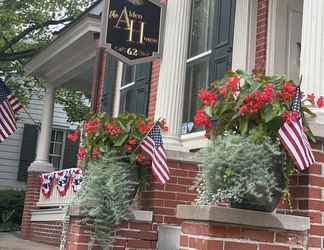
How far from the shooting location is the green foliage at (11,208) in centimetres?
1812

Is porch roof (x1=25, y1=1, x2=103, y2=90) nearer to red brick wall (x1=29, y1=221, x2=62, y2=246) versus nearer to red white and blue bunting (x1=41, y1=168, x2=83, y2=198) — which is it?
red white and blue bunting (x1=41, y1=168, x2=83, y2=198)

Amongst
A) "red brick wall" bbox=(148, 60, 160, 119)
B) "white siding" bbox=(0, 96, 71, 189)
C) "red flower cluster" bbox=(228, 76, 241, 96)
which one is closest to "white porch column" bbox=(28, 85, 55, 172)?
"red brick wall" bbox=(148, 60, 160, 119)

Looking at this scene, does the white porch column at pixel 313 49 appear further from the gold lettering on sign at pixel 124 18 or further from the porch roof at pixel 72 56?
the porch roof at pixel 72 56

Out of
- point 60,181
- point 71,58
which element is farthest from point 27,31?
point 60,181

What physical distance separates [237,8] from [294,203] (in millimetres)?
3606

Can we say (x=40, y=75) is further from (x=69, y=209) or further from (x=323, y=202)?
(x=323, y=202)

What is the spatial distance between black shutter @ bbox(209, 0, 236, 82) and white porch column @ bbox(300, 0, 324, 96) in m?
2.44

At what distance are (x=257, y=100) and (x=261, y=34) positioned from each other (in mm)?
3156

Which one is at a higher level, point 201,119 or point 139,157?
point 201,119

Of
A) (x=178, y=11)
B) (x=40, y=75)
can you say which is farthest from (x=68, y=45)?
(x=178, y=11)

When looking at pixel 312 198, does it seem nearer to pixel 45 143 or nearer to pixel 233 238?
pixel 233 238

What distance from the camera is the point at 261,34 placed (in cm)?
694

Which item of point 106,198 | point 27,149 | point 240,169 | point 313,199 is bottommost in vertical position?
point 106,198

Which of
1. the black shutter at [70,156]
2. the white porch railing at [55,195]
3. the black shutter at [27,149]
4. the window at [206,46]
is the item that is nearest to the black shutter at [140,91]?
the window at [206,46]
